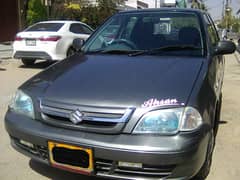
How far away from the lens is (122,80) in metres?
3.09

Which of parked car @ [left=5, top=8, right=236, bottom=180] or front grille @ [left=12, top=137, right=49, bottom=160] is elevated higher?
parked car @ [left=5, top=8, right=236, bottom=180]

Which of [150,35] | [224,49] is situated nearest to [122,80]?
[150,35]

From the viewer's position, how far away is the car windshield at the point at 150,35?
12.9 ft

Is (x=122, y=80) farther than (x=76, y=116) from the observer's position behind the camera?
Yes

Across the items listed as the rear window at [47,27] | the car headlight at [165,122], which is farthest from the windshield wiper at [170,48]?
the rear window at [47,27]

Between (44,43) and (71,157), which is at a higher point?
(71,157)

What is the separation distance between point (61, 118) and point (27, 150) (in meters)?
Result: 0.52

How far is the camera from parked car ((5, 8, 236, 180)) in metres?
2.65

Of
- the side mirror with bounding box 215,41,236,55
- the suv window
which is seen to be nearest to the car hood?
the side mirror with bounding box 215,41,236,55

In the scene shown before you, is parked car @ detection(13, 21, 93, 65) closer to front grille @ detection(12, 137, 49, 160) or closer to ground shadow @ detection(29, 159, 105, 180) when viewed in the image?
ground shadow @ detection(29, 159, 105, 180)

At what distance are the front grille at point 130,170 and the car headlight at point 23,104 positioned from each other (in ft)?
2.49

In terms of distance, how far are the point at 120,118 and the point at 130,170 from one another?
0.40 m

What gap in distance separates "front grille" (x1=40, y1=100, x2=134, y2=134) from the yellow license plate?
16 cm

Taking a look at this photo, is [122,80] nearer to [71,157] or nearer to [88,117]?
[88,117]
